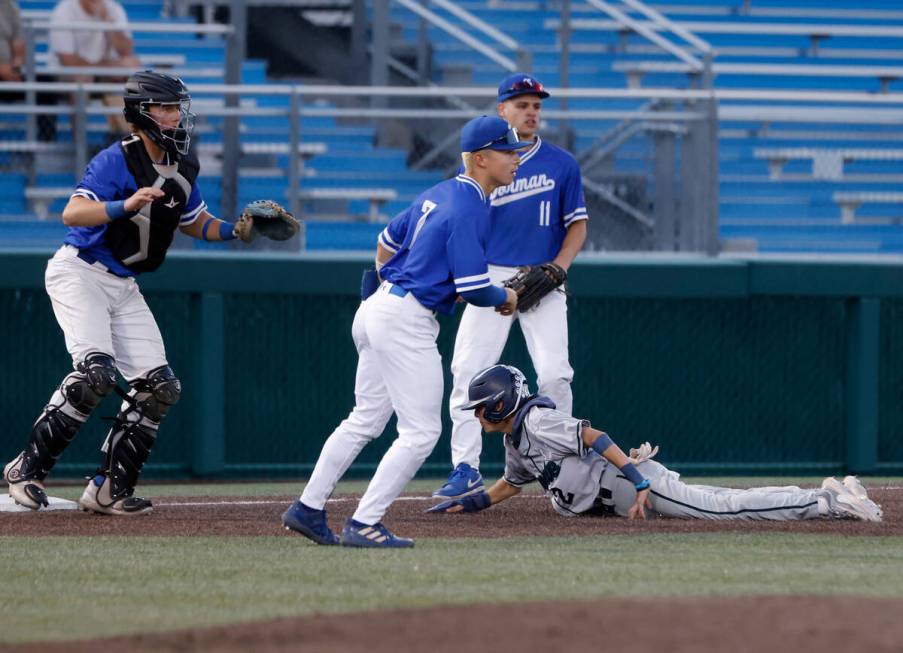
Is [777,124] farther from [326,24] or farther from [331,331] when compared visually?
[326,24]

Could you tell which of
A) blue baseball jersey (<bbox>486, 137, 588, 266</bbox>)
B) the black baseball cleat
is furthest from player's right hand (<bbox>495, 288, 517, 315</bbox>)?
the black baseball cleat

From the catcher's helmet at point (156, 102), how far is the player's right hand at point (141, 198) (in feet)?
1.41

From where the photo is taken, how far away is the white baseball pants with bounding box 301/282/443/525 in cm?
599

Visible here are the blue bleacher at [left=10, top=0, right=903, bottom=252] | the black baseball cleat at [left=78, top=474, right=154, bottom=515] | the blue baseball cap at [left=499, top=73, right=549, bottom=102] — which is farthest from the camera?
the blue bleacher at [left=10, top=0, right=903, bottom=252]

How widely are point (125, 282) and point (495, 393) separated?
190cm

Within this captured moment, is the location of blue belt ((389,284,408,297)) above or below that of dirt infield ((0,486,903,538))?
above

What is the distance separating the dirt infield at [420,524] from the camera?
271 inches

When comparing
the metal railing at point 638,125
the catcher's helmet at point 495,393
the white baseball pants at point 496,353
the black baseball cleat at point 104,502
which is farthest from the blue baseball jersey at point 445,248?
the metal railing at point 638,125

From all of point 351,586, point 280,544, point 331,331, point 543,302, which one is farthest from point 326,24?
point 351,586

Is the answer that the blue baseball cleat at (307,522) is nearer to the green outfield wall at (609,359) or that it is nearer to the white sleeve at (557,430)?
the white sleeve at (557,430)

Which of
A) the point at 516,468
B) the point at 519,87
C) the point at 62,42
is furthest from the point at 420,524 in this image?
the point at 62,42

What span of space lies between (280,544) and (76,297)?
5.50ft

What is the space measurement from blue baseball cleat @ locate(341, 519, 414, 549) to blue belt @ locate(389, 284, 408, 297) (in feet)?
2.99

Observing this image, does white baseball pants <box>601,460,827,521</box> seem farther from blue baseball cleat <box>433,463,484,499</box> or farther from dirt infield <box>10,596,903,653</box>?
dirt infield <box>10,596,903,653</box>
